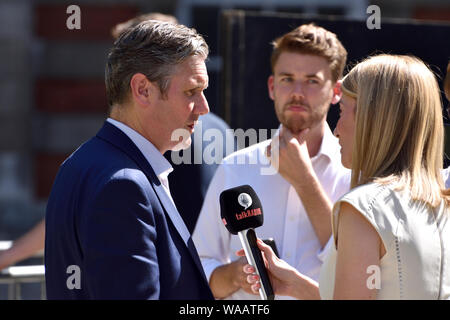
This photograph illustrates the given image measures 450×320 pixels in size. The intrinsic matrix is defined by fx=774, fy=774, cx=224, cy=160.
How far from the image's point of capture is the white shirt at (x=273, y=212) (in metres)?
3.17

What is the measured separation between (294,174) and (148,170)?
1.13 m

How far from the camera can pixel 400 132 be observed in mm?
2197

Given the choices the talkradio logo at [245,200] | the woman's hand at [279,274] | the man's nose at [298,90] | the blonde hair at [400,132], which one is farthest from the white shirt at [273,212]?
the blonde hair at [400,132]

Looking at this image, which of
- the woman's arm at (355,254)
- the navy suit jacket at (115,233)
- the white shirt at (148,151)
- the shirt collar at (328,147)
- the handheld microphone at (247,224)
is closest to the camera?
the navy suit jacket at (115,233)

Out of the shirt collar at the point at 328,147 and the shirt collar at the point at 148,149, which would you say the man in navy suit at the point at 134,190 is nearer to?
the shirt collar at the point at 148,149

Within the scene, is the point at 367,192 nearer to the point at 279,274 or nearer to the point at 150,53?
the point at 279,274

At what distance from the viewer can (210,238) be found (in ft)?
10.7

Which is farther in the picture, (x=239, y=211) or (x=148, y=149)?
(x=239, y=211)

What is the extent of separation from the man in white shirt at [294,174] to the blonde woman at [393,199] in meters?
0.85

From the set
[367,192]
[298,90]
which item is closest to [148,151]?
[367,192]

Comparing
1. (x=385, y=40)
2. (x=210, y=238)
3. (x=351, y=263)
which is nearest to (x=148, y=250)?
(x=351, y=263)

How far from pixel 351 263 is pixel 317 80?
1417 millimetres
